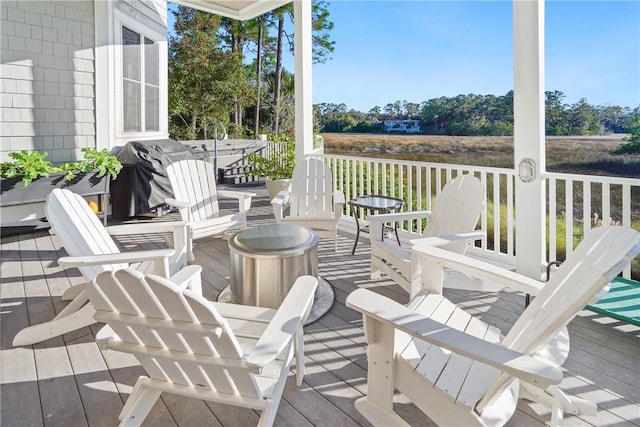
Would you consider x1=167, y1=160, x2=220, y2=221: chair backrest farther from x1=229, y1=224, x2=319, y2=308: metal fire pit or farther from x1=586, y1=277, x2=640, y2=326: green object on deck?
x1=586, y1=277, x2=640, y2=326: green object on deck

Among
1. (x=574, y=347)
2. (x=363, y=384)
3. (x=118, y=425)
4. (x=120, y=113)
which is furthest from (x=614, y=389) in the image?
(x=120, y=113)

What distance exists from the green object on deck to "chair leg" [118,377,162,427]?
2.52m

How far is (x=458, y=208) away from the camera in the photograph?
3.06 metres

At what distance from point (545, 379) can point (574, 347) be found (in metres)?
A: 1.62

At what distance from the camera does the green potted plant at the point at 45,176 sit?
4320 mm

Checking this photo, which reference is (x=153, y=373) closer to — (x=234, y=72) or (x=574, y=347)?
(x=574, y=347)

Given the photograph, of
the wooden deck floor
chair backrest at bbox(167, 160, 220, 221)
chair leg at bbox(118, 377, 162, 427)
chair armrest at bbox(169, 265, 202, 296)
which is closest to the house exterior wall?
chair backrest at bbox(167, 160, 220, 221)

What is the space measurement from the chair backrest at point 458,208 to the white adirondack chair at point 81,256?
191 cm

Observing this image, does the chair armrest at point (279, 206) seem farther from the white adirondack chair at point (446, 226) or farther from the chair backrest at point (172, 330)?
the chair backrest at point (172, 330)

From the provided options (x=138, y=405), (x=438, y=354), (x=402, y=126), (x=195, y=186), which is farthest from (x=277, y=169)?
(x=402, y=126)

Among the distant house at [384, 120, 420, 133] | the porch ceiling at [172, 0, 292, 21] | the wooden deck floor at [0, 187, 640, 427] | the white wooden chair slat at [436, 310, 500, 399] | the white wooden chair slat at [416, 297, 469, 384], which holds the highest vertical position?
the porch ceiling at [172, 0, 292, 21]

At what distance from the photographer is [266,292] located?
9.06ft

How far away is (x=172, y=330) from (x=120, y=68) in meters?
5.63

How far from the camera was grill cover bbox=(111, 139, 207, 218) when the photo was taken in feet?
18.0
